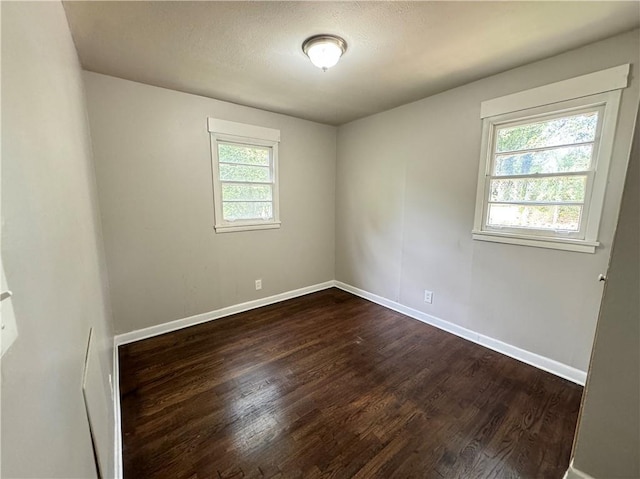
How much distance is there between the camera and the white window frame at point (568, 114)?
71.7 inches

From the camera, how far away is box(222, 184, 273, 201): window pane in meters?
3.13

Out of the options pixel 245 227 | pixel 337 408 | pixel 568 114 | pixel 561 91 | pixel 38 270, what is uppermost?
pixel 561 91

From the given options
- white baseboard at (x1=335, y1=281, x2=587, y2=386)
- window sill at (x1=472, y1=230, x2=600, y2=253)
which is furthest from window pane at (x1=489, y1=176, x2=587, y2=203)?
white baseboard at (x1=335, y1=281, x2=587, y2=386)

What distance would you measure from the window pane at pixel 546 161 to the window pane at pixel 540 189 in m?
A: 0.07

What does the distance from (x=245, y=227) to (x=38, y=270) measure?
266 centimetres

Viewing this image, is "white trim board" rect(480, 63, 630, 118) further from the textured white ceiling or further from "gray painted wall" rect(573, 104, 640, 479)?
"gray painted wall" rect(573, 104, 640, 479)

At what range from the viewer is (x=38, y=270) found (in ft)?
2.10

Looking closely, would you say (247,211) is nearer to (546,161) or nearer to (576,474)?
(546,161)

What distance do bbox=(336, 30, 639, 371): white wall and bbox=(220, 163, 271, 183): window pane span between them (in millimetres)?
1164

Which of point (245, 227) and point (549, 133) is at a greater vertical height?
point (549, 133)

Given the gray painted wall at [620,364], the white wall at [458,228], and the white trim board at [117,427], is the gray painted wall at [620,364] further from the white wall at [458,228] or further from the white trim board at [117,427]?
the white trim board at [117,427]

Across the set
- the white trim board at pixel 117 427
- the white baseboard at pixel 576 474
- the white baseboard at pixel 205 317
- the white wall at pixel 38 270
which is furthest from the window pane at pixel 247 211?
the white baseboard at pixel 576 474

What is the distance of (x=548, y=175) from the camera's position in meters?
2.13

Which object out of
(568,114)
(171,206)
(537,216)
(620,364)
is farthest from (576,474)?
(171,206)
